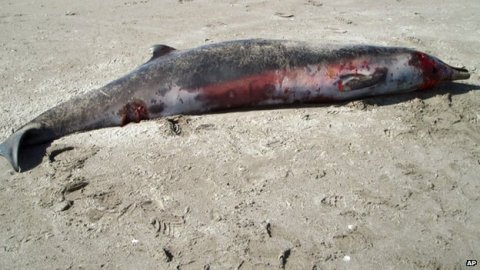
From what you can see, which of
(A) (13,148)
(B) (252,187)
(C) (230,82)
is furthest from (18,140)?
(B) (252,187)

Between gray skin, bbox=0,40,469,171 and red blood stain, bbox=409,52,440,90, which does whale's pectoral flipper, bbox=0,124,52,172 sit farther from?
red blood stain, bbox=409,52,440,90

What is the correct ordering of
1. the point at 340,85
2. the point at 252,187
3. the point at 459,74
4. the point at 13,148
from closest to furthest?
the point at 252,187 < the point at 13,148 < the point at 340,85 < the point at 459,74

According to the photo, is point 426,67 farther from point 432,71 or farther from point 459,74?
point 459,74

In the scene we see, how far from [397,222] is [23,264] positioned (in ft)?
7.84

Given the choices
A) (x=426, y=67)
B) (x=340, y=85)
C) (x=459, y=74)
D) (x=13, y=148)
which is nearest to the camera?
(x=13, y=148)

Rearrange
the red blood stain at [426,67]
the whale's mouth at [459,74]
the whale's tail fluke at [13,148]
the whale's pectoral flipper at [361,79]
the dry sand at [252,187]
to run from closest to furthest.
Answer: the dry sand at [252,187] → the whale's tail fluke at [13,148] → the whale's pectoral flipper at [361,79] → the red blood stain at [426,67] → the whale's mouth at [459,74]

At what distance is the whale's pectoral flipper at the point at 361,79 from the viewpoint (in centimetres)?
408

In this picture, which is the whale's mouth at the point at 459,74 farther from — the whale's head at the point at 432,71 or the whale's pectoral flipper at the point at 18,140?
the whale's pectoral flipper at the point at 18,140

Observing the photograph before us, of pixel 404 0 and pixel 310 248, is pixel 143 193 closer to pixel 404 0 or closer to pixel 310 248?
pixel 310 248

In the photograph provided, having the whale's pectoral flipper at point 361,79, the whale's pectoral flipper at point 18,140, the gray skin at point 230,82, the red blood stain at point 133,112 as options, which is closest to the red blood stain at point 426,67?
the gray skin at point 230,82

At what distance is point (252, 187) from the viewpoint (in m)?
3.14

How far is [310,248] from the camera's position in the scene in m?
2.63

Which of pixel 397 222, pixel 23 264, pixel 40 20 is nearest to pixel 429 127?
pixel 397 222

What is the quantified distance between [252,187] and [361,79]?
1721mm
